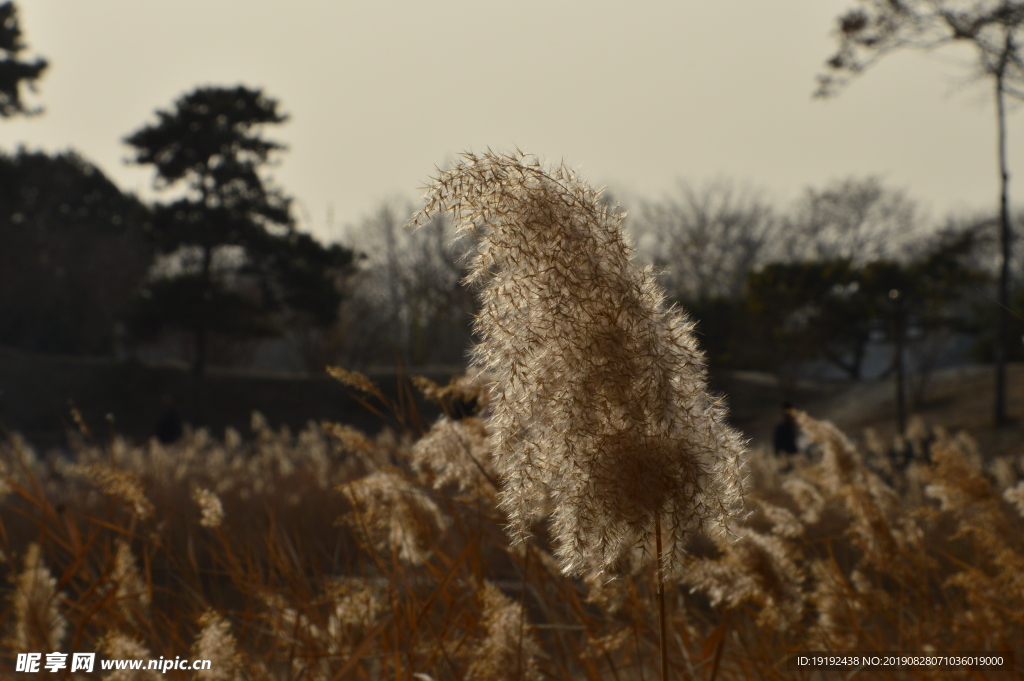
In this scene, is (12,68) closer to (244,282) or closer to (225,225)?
(225,225)

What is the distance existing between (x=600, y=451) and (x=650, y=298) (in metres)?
0.20

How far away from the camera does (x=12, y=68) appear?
77.3 feet

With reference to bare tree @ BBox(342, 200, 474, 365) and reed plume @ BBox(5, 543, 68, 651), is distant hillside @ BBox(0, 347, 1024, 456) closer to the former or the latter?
bare tree @ BBox(342, 200, 474, 365)

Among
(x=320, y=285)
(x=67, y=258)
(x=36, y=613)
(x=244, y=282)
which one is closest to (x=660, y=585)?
(x=36, y=613)

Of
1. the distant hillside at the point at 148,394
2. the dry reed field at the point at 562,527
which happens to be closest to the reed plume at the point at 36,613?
the dry reed field at the point at 562,527

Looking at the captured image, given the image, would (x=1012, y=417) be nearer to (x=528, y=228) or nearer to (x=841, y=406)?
(x=841, y=406)

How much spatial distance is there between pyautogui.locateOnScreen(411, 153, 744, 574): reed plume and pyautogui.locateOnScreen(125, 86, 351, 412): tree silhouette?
75.4ft

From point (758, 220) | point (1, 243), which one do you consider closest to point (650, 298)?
point (1, 243)

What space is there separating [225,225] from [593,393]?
984 inches

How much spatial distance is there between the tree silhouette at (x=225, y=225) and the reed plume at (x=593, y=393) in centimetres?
2299

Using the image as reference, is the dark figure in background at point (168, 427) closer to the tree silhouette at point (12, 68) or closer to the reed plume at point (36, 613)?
the reed plume at point (36, 613)

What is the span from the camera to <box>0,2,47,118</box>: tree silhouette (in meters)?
23.5

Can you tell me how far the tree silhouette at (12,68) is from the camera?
23.5 meters

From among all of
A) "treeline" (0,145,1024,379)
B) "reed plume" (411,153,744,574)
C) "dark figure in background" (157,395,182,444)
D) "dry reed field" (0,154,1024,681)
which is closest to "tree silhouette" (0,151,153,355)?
"treeline" (0,145,1024,379)
